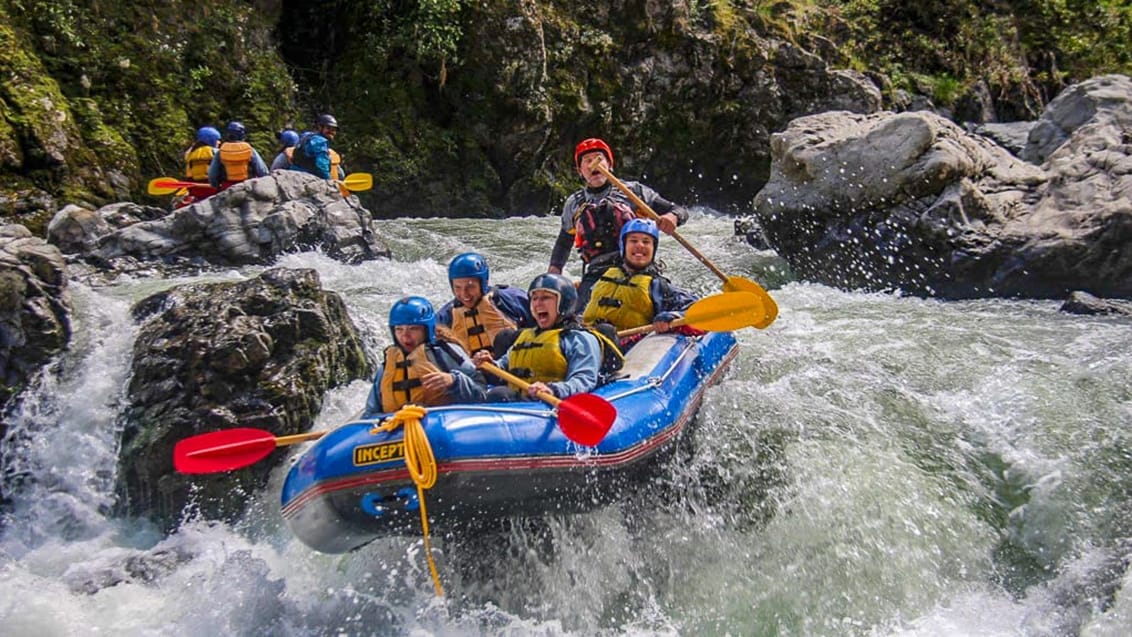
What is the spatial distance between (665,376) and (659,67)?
A: 8.93 m

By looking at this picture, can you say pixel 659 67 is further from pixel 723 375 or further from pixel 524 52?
pixel 723 375

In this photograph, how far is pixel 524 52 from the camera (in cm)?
1147

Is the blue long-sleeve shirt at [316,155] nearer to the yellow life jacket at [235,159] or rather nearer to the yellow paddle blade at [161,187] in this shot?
the yellow life jacket at [235,159]

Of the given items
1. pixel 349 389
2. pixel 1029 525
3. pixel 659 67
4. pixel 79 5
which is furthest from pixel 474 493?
pixel 659 67

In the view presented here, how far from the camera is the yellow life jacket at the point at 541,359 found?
4.38m

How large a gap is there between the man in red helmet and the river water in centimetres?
112

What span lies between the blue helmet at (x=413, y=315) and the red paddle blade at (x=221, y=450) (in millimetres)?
734

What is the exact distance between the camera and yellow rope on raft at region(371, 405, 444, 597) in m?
3.33

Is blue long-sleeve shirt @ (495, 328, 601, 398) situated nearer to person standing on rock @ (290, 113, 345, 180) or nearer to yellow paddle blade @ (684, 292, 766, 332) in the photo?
yellow paddle blade @ (684, 292, 766, 332)

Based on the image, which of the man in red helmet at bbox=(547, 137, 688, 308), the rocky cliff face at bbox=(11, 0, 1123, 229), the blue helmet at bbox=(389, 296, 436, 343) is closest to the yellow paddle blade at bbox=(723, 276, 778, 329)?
the man in red helmet at bbox=(547, 137, 688, 308)

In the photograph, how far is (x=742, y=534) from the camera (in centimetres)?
452

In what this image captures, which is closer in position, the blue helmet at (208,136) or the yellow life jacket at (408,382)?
the yellow life jacket at (408,382)

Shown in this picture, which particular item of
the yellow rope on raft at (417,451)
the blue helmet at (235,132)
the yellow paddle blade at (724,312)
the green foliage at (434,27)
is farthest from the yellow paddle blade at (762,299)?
the green foliage at (434,27)

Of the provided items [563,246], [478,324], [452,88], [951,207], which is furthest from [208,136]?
[951,207]
